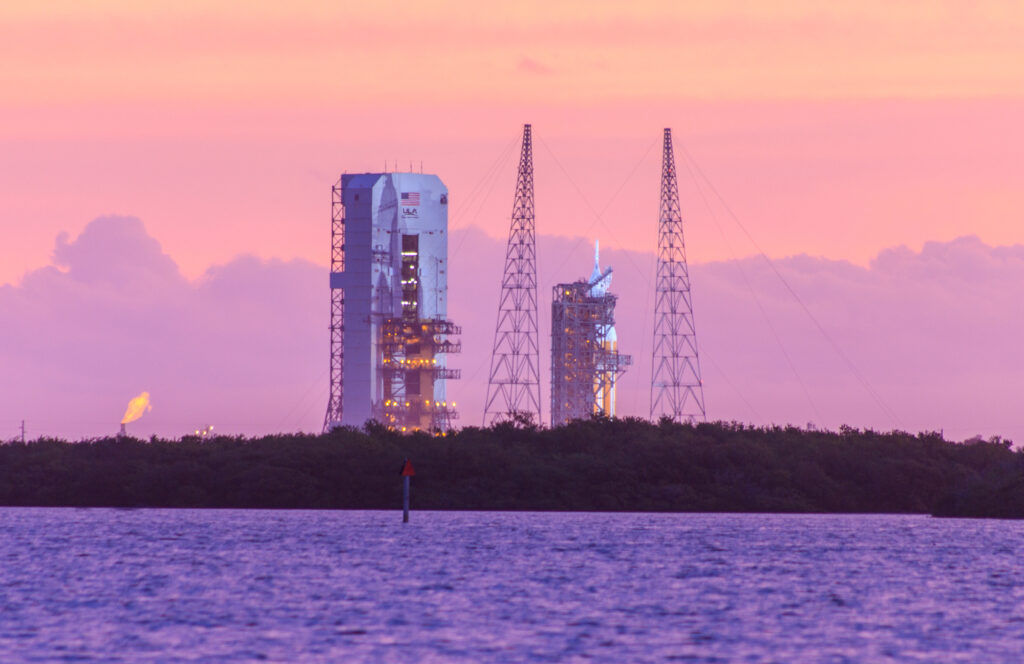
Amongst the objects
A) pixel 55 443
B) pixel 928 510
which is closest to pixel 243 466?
pixel 55 443

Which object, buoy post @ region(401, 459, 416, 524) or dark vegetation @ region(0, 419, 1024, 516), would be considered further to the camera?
dark vegetation @ region(0, 419, 1024, 516)

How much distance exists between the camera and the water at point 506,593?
41562 mm

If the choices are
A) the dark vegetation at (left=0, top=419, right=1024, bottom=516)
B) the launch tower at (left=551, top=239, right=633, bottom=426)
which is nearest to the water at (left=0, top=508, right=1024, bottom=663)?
the dark vegetation at (left=0, top=419, right=1024, bottom=516)

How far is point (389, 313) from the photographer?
160 metres

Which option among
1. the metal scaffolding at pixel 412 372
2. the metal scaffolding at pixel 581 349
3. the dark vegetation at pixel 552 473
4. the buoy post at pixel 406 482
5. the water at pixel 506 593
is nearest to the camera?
the water at pixel 506 593

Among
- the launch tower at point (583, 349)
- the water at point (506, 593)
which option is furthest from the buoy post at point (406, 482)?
the launch tower at point (583, 349)

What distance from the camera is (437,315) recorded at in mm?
165375

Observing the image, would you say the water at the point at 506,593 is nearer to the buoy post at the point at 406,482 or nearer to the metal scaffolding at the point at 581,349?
the buoy post at the point at 406,482

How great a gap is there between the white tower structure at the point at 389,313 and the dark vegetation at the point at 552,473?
28.4 metres

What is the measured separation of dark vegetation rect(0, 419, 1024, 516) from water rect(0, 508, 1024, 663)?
22.6 metres

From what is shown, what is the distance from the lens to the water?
41.6 m

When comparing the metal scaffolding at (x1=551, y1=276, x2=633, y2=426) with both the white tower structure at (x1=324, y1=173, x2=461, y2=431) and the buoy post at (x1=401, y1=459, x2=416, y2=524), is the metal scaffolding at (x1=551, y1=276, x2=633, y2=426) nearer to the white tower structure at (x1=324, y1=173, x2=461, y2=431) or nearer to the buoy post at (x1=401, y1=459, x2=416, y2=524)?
the white tower structure at (x1=324, y1=173, x2=461, y2=431)

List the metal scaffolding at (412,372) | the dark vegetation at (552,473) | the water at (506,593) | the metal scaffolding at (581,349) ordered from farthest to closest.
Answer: the metal scaffolding at (412,372) < the metal scaffolding at (581,349) < the dark vegetation at (552,473) < the water at (506,593)

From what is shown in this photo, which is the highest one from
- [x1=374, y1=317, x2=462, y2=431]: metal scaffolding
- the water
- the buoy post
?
[x1=374, y1=317, x2=462, y2=431]: metal scaffolding
